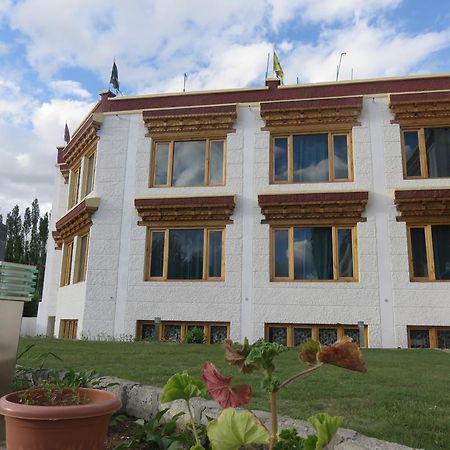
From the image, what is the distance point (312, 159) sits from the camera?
1338cm

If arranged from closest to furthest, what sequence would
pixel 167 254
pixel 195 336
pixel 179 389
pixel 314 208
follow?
pixel 179 389 → pixel 195 336 → pixel 314 208 → pixel 167 254

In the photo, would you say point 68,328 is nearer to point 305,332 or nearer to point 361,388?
point 305,332

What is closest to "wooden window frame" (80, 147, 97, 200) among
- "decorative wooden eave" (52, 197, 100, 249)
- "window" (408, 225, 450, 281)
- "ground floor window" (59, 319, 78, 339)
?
"decorative wooden eave" (52, 197, 100, 249)

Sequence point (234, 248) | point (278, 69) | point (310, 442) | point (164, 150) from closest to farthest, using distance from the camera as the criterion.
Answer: point (310, 442)
point (234, 248)
point (164, 150)
point (278, 69)

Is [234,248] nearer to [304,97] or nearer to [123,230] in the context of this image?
[123,230]

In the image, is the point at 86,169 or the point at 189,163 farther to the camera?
the point at 86,169

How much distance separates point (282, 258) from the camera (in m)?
13.0

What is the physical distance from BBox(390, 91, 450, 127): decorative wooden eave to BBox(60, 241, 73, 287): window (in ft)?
36.2

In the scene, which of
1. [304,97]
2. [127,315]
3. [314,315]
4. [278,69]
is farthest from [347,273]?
[278,69]

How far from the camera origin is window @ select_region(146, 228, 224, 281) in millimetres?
13211

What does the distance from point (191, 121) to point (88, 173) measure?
4227mm

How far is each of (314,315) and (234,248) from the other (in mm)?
2735

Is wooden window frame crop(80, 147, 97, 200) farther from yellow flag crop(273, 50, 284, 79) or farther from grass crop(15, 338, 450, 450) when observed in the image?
Answer: grass crop(15, 338, 450, 450)

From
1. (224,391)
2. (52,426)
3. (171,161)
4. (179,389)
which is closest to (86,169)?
(171,161)
